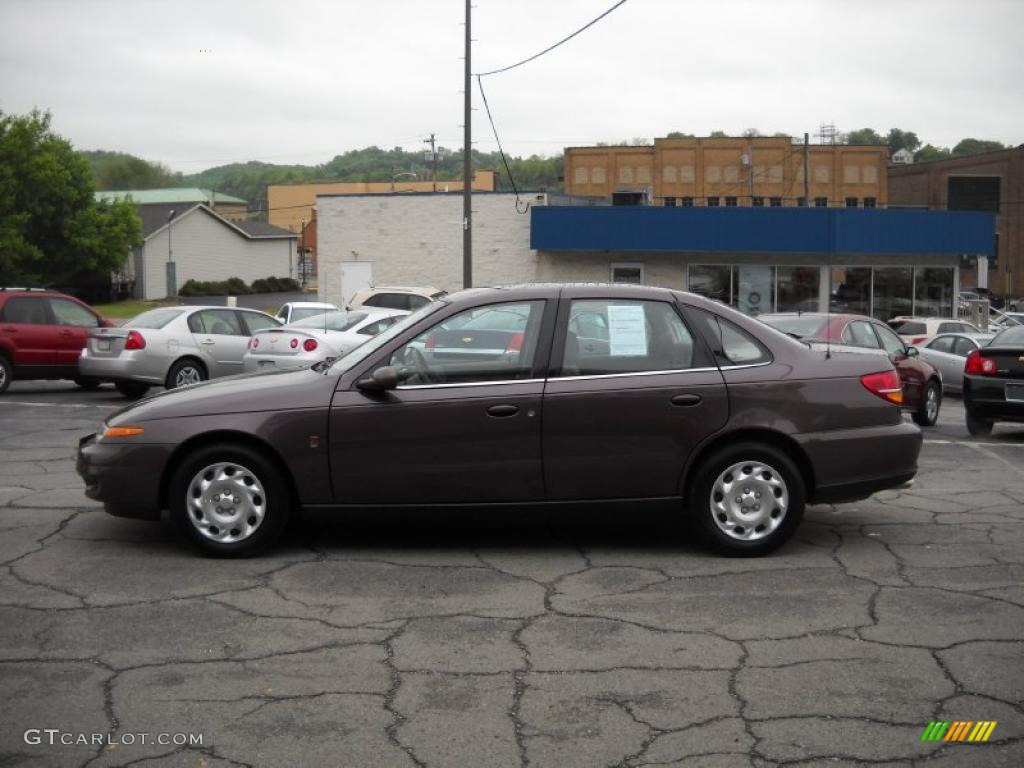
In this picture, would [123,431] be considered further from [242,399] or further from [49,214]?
[49,214]

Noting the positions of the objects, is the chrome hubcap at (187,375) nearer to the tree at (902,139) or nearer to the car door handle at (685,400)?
the car door handle at (685,400)

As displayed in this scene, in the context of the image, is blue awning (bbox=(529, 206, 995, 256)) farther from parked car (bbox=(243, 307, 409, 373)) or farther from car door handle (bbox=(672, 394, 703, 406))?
car door handle (bbox=(672, 394, 703, 406))

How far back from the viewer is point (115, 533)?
25.8ft

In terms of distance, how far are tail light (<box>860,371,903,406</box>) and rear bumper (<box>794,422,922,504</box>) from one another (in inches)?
7.4

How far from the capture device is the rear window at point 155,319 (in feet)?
56.2

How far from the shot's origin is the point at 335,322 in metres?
17.4

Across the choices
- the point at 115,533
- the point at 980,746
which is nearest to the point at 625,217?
the point at 115,533

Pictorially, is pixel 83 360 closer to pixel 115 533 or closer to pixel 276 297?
pixel 115 533

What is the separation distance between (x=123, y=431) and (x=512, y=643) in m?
3.02

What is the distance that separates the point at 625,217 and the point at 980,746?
3374cm

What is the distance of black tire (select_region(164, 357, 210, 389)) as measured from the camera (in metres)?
16.9

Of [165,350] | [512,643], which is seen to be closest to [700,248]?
[165,350]

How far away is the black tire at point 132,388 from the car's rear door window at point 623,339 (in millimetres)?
11509

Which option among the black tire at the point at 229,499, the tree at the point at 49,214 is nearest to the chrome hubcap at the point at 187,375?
the black tire at the point at 229,499
